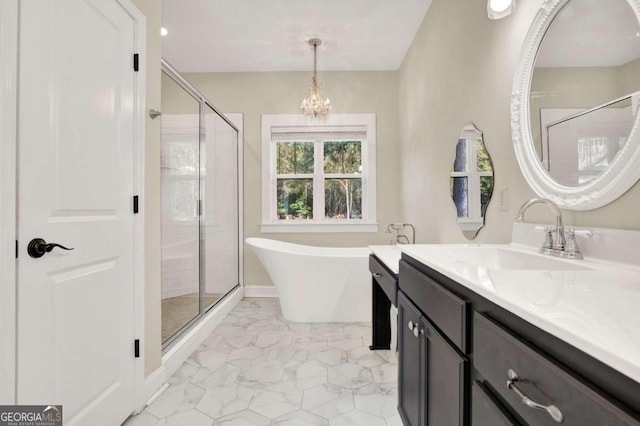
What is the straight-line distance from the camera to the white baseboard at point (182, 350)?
1686 millimetres

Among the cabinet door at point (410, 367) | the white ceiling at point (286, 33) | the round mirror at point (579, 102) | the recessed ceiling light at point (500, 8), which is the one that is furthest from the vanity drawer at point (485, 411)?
the white ceiling at point (286, 33)

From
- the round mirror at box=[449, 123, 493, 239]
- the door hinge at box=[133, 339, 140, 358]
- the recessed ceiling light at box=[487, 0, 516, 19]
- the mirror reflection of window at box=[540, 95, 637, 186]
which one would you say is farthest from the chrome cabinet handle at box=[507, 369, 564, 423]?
the door hinge at box=[133, 339, 140, 358]

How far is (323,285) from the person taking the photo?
279 centimetres

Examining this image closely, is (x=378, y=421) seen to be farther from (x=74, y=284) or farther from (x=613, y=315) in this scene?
(x=74, y=284)

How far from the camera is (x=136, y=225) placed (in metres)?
1.61

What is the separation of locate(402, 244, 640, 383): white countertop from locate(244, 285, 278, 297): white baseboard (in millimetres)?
3044

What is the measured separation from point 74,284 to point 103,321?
0.82 feet

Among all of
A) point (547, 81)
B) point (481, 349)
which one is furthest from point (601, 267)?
point (547, 81)

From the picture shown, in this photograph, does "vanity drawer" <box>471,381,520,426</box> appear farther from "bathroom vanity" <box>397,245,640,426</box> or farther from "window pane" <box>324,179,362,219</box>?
"window pane" <box>324,179,362,219</box>

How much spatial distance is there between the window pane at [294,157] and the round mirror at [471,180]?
6.68ft

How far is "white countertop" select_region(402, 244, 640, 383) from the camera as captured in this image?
394mm

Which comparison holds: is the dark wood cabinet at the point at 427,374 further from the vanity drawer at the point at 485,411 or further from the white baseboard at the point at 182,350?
the white baseboard at the point at 182,350

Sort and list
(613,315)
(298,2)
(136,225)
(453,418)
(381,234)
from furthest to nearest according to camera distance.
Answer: (381,234), (298,2), (136,225), (453,418), (613,315)

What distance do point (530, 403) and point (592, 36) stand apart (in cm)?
121
